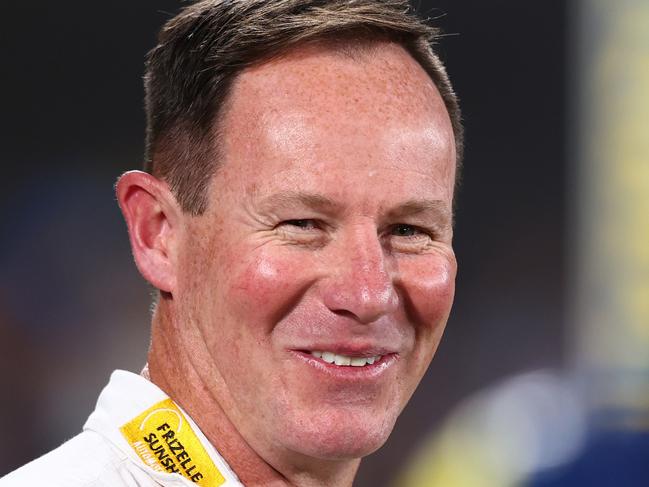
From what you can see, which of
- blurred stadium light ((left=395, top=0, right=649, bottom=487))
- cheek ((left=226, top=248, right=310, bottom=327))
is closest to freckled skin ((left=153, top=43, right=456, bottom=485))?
cheek ((left=226, top=248, right=310, bottom=327))

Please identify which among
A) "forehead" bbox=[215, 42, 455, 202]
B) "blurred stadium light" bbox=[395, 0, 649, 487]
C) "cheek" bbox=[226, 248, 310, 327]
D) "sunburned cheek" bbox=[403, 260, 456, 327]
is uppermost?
"forehead" bbox=[215, 42, 455, 202]

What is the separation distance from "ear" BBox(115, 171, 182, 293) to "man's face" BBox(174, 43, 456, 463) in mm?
53

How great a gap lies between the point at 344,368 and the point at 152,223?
1.71 feet

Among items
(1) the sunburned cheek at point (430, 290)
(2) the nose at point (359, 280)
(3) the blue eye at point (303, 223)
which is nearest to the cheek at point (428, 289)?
(1) the sunburned cheek at point (430, 290)

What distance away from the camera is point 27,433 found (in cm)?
444

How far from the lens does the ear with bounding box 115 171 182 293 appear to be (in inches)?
81.4

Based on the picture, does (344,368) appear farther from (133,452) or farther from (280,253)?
(133,452)

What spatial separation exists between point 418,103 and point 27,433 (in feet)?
10.0

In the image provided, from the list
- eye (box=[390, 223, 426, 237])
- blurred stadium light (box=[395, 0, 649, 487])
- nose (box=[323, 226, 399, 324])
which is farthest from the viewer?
blurred stadium light (box=[395, 0, 649, 487])

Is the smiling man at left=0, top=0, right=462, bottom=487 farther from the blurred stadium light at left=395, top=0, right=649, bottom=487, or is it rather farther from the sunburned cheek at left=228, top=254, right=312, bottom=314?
the blurred stadium light at left=395, top=0, right=649, bottom=487

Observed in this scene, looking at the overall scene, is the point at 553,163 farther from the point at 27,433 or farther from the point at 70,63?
the point at 27,433

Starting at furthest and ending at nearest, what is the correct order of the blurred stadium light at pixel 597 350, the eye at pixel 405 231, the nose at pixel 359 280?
the blurred stadium light at pixel 597 350
the eye at pixel 405 231
the nose at pixel 359 280

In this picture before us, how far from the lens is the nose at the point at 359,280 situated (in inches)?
72.9

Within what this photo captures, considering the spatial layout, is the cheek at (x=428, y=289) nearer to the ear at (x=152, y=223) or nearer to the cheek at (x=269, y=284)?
the cheek at (x=269, y=284)
